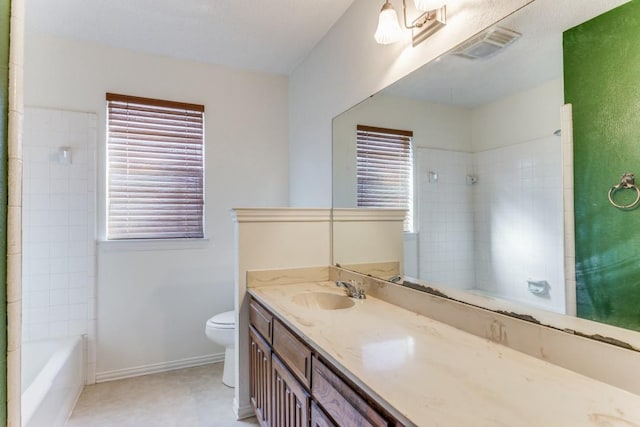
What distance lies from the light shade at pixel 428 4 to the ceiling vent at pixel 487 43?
0.68 feet

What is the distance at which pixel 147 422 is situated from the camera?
207 cm

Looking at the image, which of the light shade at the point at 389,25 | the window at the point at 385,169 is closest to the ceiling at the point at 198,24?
the light shade at the point at 389,25

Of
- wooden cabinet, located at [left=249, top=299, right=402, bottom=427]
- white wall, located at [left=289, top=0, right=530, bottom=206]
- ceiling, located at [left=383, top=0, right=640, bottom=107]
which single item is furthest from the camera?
white wall, located at [left=289, top=0, right=530, bottom=206]

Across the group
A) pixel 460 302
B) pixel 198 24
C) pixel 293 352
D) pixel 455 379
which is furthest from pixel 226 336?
pixel 198 24

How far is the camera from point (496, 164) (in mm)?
1294

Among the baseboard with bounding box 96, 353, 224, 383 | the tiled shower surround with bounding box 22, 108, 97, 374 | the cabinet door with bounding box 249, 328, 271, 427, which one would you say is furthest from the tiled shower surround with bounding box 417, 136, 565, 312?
the tiled shower surround with bounding box 22, 108, 97, 374

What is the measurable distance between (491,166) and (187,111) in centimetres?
244

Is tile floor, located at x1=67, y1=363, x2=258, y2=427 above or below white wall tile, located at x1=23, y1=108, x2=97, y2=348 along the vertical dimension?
below

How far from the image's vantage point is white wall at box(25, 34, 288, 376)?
2.58 metres

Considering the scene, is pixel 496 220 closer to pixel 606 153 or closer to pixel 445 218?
pixel 445 218

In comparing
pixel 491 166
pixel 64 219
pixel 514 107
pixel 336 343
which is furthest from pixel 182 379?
pixel 514 107

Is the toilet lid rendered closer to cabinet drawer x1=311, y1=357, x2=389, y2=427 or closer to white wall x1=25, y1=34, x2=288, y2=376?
white wall x1=25, y1=34, x2=288, y2=376

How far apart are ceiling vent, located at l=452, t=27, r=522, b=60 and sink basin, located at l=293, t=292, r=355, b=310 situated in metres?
1.25

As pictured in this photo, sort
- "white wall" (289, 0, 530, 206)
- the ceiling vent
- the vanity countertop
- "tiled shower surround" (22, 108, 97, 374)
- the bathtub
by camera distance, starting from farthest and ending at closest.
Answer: "tiled shower surround" (22, 108, 97, 374) < the bathtub < "white wall" (289, 0, 530, 206) < the ceiling vent < the vanity countertop
